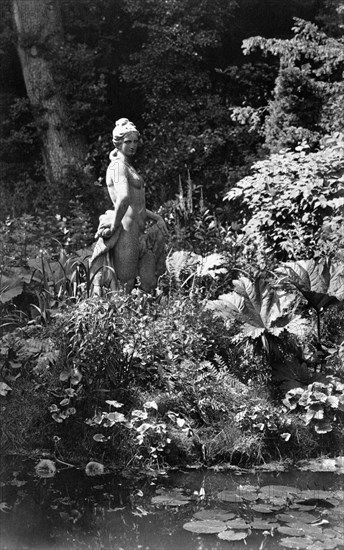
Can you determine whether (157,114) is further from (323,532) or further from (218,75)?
(323,532)

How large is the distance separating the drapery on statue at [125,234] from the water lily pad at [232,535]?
10.5 feet

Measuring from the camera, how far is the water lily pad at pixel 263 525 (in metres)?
5.19

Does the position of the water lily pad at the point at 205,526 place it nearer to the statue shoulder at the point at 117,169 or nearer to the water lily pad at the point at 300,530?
the water lily pad at the point at 300,530

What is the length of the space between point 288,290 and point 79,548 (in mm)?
3830

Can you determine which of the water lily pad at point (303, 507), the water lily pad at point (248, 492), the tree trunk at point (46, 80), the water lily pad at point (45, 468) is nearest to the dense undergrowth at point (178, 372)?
the water lily pad at point (45, 468)

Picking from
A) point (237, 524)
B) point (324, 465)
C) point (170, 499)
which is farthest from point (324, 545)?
point (324, 465)

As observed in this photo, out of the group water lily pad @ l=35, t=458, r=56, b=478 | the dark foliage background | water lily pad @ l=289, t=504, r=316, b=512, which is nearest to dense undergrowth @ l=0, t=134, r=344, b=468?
water lily pad @ l=35, t=458, r=56, b=478

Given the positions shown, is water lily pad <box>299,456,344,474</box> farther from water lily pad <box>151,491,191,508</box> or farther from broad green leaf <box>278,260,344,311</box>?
broad green leaf <box>278,260,344,311</box>

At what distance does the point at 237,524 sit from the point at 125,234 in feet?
11.2

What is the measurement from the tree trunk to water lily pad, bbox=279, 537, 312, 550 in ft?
35.7

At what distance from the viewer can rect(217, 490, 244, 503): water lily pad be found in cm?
575

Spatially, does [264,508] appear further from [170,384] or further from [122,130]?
[122,130]

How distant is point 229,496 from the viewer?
583cm

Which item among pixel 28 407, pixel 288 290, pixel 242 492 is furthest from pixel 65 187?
pixel 242 492
